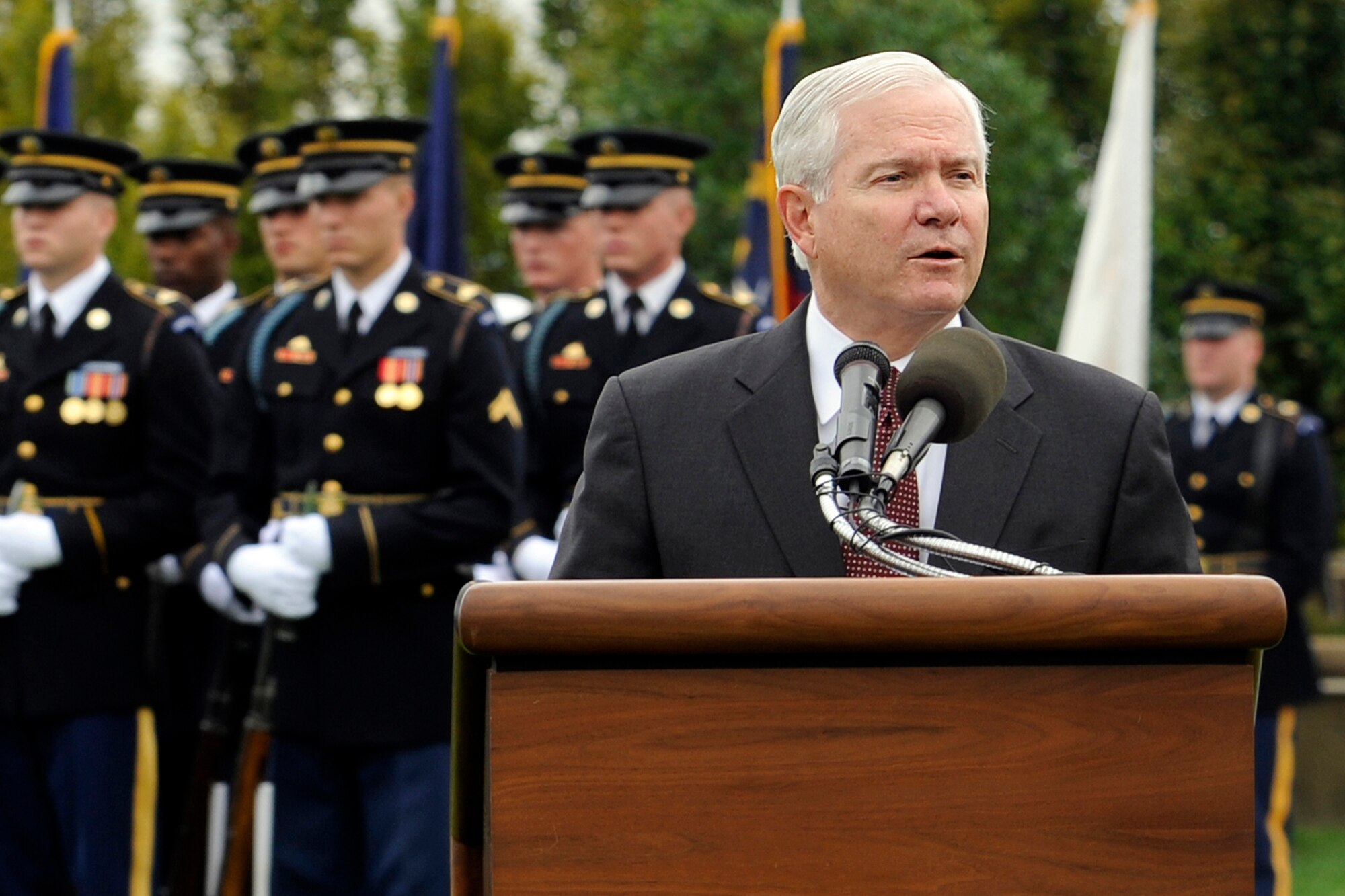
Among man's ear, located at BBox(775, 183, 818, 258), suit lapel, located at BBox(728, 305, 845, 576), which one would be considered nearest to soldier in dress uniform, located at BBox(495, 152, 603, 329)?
man's ear, located at BBox(775, 183, 818, 258)

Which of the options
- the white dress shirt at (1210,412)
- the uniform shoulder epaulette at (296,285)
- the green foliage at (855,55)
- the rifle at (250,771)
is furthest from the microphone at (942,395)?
the green foliage at (855,55)

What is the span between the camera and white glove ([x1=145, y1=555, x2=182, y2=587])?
5766 millimetres

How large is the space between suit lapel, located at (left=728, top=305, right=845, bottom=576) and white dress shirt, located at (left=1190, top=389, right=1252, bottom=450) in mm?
5773

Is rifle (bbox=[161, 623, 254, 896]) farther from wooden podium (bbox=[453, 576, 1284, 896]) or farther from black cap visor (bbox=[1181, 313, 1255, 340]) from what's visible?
wooden podium (bbox=[453, 576, 1284, 896])

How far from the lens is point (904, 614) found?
1.70m

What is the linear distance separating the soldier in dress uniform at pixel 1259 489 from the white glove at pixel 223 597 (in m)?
3.69

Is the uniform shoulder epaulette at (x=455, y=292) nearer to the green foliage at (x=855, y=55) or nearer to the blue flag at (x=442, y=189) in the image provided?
the blue flag at (x=442, y=189)

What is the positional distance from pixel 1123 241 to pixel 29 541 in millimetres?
5586

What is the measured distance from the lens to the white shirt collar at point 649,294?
649cm

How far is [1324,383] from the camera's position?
13.0 metres

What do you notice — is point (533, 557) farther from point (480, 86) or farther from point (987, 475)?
point (480, 86)

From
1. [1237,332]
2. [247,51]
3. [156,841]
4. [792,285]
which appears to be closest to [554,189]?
[792,285]

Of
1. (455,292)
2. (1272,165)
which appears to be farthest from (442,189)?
(1272,165)

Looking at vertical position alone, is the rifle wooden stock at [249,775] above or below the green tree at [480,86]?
below
